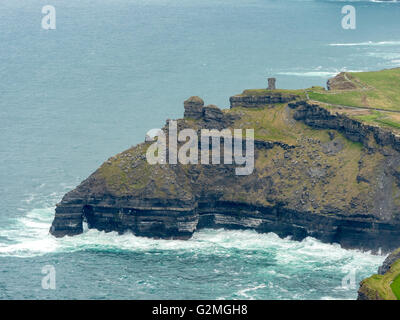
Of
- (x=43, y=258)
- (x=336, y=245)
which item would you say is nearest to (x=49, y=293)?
(x=43, y=258)

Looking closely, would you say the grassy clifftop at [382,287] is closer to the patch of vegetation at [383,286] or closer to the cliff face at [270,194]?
the patch of vegetation at [383,286]

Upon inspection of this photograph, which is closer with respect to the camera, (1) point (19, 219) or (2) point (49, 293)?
(2) point (49, 293)

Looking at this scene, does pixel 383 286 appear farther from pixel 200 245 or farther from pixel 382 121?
pixel 382 121

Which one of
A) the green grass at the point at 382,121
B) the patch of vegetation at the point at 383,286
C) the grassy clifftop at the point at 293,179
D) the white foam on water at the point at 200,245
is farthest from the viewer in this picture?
the green grass at the point at 382,121

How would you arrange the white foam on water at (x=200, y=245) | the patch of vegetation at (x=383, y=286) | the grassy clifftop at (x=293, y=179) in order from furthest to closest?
the grassy clifftop at (x=293, y=179), the white foam on water at (x=200, y=245), the patch of vegetation at (x=383, y=286)

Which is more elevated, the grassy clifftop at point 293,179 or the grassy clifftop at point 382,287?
the grassy clifftop at point 293,179

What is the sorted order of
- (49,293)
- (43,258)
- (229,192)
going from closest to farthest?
(49,293), (43,258), (229,192)

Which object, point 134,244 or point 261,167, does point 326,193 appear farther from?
point 134,244

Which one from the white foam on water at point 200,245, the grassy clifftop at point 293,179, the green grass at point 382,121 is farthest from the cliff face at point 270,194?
the green grass at point 382,121

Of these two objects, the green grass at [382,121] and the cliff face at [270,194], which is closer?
the cliff face at [270,194]
